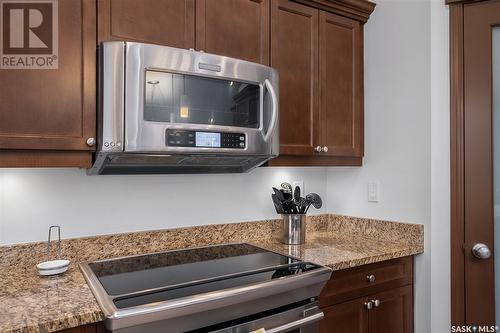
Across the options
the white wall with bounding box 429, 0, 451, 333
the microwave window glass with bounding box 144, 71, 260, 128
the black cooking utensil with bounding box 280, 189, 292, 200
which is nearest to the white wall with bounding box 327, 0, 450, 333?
the white wall with bounding box 429, 0, 451, 333

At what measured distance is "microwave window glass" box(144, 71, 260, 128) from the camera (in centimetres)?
148

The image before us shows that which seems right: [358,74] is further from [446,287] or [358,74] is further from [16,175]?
[16,175]

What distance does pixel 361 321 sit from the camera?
6.10 ft

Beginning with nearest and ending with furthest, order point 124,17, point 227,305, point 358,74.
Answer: point 227,305
point 124,17
point 358,74

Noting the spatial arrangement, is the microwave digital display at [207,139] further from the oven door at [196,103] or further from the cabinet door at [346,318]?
the cabinet door at [346,318]

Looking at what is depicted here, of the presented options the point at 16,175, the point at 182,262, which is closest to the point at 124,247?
the point at 182,262

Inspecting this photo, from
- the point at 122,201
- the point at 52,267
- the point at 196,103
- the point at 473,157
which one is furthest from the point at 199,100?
the point at 473,157

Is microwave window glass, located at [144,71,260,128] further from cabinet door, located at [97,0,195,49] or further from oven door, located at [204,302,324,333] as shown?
oven door, located at [204,302,324,333]

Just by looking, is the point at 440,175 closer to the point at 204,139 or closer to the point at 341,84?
the point at 341,84

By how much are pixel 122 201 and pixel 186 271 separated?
0.50 m

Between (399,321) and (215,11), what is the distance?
182 centimetres

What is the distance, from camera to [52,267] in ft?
4.80

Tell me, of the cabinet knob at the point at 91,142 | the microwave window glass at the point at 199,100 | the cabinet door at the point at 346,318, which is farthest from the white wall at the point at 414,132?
the cabinet knob at the point at 91,142

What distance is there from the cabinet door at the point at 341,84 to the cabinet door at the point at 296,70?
6 centimetres
